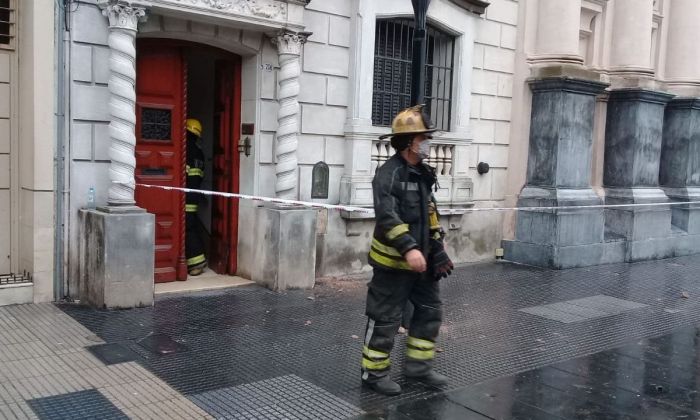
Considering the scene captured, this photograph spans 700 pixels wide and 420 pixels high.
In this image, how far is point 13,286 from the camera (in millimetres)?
7402

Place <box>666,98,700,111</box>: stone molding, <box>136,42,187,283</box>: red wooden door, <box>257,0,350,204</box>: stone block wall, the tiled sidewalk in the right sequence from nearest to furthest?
the tiled sidewalk < <box>136,42,187,283</box>: red wooden door < <box>257,0,350,204</box>: stone block wall < <box>666,98,700,111</box>: stone molding

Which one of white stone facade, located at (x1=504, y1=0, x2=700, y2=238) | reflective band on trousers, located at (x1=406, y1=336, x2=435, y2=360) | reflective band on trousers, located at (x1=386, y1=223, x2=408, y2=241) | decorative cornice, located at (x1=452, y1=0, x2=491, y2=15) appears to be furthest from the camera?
white stone facade, located at (x1=504, y1=0, x2=700, y2=238)

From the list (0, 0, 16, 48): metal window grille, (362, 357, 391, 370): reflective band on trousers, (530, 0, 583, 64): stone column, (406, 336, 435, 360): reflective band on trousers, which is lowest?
(362, 357, 391, 370): reflective band on trousers

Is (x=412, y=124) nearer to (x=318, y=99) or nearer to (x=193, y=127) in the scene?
(x=318, y=99)

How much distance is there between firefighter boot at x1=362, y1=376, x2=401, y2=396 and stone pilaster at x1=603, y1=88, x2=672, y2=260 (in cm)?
834

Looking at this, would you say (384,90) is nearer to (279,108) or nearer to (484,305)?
(279,108)

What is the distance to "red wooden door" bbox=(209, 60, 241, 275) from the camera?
31.2 ft

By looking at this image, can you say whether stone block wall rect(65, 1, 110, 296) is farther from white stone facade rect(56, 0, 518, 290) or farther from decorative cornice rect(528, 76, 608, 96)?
decorative cornice rect(528, 76, 608, 96)

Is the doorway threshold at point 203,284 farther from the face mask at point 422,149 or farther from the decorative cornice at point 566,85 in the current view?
the decorative cornice at point 566,85

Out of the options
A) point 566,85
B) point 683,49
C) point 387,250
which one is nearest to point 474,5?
point 566,85

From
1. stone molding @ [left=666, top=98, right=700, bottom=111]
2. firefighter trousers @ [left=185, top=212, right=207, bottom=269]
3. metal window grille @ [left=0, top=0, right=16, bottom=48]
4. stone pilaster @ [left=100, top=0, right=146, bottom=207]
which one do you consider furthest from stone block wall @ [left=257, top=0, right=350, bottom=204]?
stone molding @ [left=666, top=98, right=700, bottom=111]

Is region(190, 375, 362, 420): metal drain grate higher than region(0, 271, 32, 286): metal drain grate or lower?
lower

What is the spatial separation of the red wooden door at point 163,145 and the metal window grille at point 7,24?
4.45 feet

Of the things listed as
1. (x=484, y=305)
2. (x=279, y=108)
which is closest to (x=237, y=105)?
(x=279, y=108)
